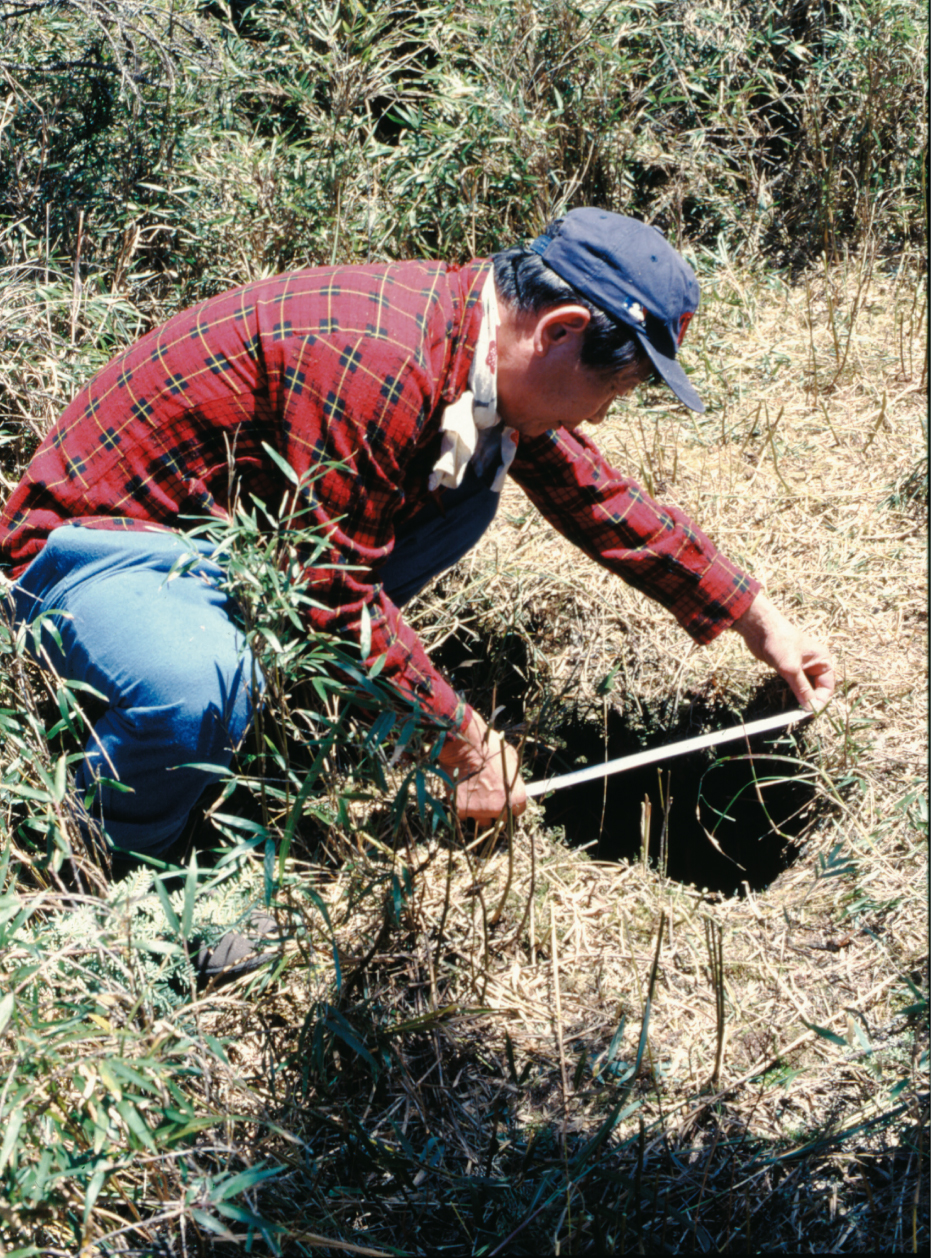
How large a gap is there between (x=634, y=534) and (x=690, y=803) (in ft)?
2.88

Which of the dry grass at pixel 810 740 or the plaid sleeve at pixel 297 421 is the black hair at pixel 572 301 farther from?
the dry grass at pixel 810 740

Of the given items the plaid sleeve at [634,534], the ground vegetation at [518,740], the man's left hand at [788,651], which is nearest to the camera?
the ground vegetation at [518,740]

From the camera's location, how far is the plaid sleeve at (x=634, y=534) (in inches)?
91.9

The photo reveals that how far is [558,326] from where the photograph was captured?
1874 millimetres

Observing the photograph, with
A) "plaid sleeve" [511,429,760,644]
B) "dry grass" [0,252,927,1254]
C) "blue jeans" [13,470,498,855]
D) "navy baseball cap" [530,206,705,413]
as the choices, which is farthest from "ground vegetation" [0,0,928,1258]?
"navy baseball cap" [530,206,705,413]

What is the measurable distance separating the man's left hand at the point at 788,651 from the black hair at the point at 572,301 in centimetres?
80

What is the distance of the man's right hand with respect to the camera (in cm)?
200

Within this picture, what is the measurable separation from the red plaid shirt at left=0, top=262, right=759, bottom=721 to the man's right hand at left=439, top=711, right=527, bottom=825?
0.25 ft

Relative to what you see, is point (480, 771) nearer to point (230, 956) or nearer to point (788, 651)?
point (230, 956)

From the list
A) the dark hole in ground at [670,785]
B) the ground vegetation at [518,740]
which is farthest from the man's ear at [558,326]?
the dark hole in ground at [670,785]

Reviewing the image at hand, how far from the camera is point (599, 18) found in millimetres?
4016

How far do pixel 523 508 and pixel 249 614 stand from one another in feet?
5.89

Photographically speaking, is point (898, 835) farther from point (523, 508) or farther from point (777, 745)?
point (523, 508)

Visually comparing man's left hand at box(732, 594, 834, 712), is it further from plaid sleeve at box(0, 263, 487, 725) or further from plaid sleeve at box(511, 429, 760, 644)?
plaid sleeve at box(0, 263, 487, 725)
